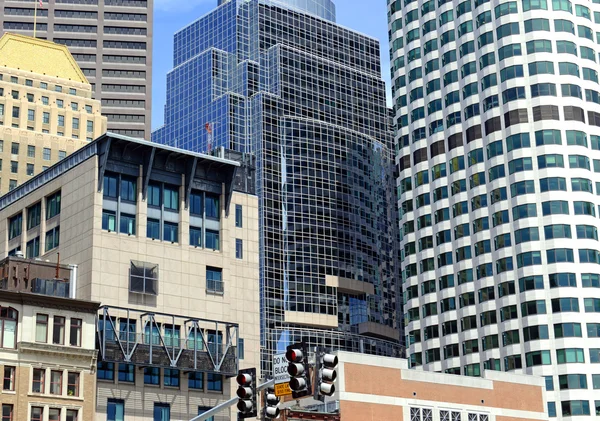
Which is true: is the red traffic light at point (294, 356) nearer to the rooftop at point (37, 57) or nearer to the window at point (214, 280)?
the window at point (214, 280)

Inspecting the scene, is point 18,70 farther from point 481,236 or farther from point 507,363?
point 507,363

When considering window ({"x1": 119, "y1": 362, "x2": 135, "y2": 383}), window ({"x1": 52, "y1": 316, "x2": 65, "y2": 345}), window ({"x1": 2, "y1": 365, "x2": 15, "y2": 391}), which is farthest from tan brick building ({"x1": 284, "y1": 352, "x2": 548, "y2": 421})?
window ({"x1": 2, "y1": 365, "x2": 15, "y2": 391})

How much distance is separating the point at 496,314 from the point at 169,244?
59999mm

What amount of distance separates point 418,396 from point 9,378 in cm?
4074

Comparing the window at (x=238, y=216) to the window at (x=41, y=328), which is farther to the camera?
the window at (x=238, y=216)

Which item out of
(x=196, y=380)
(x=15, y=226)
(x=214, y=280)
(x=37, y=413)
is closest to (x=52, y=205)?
(x=15, y=226)

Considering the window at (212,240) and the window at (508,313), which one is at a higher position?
the window at (508,313)

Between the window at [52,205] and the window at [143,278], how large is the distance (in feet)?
31.4

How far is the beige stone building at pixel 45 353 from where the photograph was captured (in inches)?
3135

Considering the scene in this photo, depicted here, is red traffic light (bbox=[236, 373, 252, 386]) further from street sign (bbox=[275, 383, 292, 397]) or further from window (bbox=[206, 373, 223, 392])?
window (bbox=[206, 373, 223, 392])

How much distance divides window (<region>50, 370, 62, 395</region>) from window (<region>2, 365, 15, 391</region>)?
3021mm

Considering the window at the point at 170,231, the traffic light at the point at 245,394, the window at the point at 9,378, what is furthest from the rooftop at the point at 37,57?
the traffic light at the point at 245,394

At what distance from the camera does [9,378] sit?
79.6m

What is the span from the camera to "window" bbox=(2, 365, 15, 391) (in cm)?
7925
